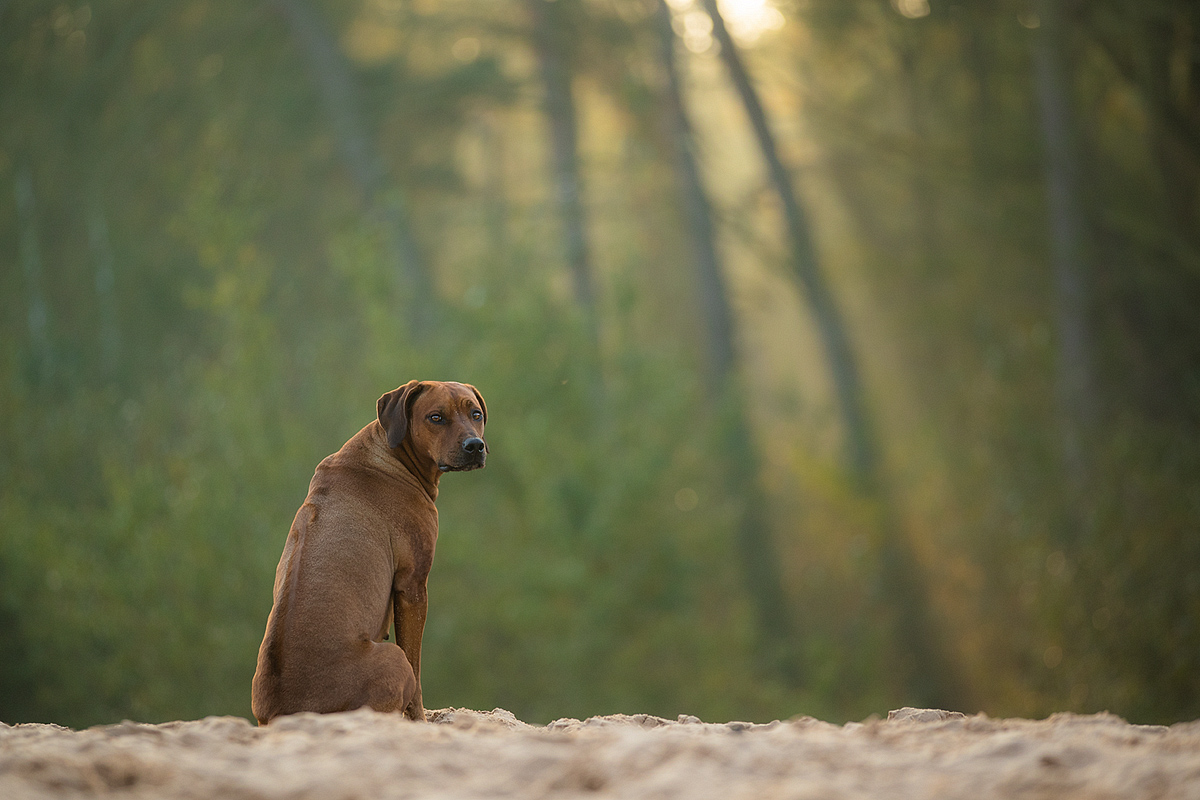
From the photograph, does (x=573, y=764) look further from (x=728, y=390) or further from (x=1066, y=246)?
(x=728, y=390)

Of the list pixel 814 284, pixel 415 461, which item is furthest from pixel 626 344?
pixel 415 461

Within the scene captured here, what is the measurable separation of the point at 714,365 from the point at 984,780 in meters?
19.2

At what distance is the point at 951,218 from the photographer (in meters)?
21.8

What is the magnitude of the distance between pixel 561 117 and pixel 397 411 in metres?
17.2

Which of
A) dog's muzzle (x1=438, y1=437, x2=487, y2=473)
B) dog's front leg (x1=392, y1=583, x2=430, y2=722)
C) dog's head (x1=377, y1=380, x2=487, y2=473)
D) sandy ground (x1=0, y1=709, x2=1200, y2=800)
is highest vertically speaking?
dog's head (x1=377, y1=380, x2=487, y2=473)

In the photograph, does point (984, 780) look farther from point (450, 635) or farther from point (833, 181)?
point (833, 181)

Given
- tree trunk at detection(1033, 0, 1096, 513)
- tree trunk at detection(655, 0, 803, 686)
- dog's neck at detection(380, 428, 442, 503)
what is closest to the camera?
dog's neck at detection(380, 428, 442, 503)

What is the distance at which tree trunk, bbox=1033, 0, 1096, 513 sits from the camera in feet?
54.7

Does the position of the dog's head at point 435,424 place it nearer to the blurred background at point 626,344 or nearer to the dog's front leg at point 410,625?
the dog's front leg at point 410,625

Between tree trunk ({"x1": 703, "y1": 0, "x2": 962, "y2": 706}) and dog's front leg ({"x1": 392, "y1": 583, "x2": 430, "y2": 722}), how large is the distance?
16.1m

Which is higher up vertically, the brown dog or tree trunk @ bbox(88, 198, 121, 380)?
tree trunk @ bbox(88, 198, 121, 380)

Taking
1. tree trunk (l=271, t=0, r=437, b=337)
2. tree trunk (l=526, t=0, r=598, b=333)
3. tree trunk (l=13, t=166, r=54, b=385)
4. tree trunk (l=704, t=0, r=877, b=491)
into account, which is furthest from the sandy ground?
tree trunk (l=13, t=166, r=54, b=385)

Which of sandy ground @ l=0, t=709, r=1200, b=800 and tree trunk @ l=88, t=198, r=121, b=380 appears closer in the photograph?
sandy ground @ l=0, t=709, r=1200, b=800

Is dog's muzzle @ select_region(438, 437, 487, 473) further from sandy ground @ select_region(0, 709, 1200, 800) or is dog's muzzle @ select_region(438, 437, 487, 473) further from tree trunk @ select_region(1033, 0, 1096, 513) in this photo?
tree trunk @ select_region(1033, 0, 1096, 513)
